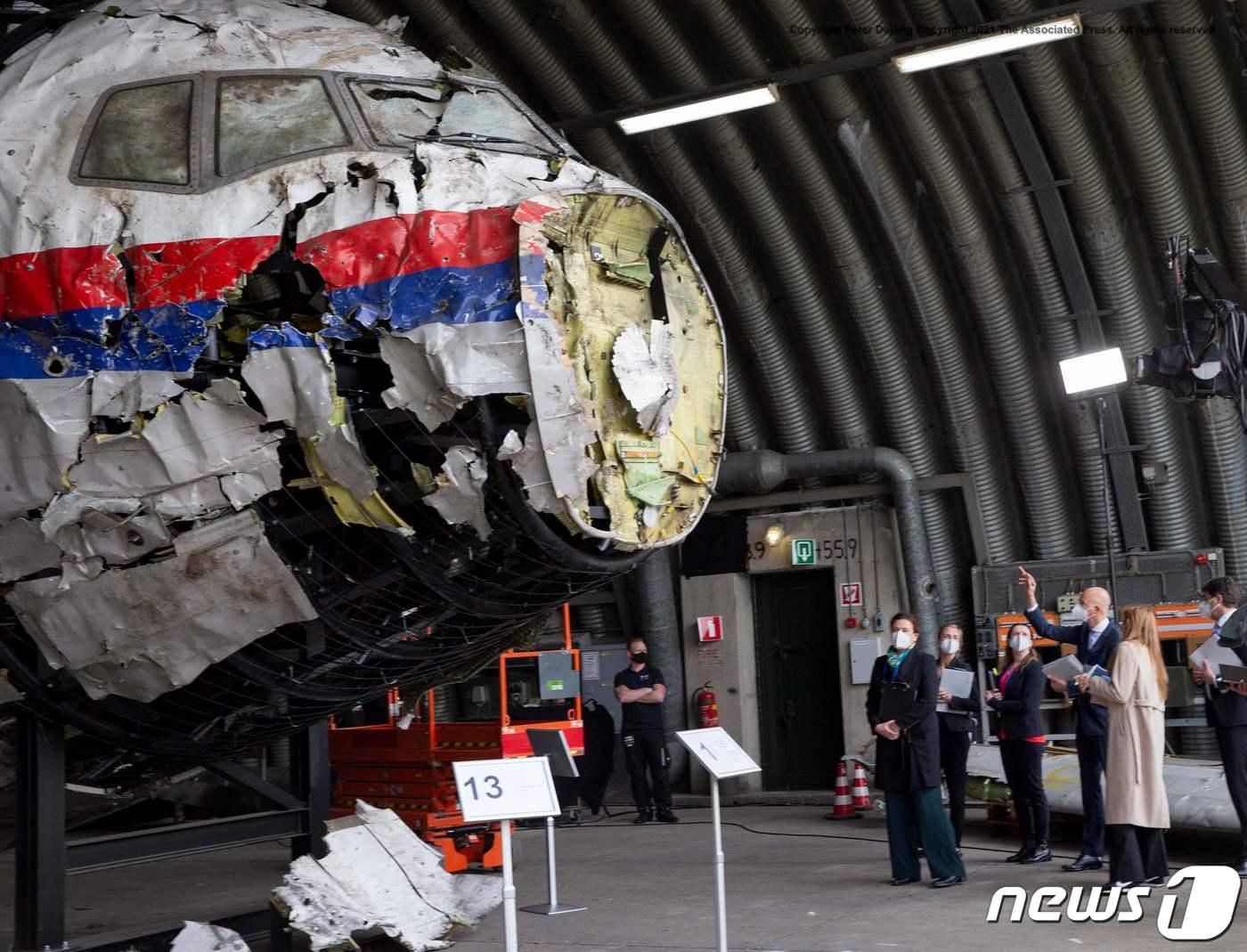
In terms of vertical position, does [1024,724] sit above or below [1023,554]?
below

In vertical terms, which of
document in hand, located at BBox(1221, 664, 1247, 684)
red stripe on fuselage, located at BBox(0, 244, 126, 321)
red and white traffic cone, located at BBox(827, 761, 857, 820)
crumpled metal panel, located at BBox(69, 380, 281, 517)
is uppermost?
red stripe on fuselage, located at BBox(0, 244, 126, 321)

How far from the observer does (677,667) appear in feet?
51.8

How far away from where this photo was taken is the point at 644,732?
45.8ft

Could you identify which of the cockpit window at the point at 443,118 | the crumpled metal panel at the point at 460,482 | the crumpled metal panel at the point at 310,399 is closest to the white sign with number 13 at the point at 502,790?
the crumpled metal panel at the point at 460,482

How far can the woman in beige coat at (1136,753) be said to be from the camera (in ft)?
25.5

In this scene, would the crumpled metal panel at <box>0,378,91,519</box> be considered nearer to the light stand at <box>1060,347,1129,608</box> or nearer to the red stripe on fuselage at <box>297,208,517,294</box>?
the red stripe on fuselage at <box>297,208,517,294</box>

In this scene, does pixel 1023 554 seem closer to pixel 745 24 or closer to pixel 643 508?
pixel 745 24

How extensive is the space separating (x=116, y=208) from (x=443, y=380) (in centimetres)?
145

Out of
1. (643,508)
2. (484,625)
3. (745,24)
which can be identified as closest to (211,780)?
(745,24)

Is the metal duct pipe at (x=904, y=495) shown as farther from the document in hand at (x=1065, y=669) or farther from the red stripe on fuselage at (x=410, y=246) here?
the red stripe on fuselage at (x=410, y=246)

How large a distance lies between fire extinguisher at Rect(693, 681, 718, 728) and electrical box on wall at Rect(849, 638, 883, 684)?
5.06 feet

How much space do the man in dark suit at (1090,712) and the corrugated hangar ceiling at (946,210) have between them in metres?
4.27

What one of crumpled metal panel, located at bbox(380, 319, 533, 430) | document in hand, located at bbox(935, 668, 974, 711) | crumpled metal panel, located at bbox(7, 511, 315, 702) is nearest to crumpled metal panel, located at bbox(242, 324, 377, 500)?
crumpled metal panel, located at bbox(380, 319, 533, 430)

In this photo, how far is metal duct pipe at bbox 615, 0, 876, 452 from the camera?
12.4 m
